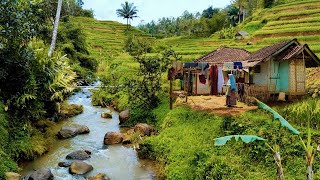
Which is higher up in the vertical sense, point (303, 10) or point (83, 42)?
point (303, 10)

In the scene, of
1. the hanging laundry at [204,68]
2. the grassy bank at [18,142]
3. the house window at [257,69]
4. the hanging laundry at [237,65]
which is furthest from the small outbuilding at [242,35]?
the grassy bank at [18,142]

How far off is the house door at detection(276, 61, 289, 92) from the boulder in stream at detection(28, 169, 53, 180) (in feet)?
36.4

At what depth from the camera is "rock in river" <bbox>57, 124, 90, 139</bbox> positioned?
16434 millimetres

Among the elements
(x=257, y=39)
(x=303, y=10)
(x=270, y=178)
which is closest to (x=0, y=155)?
(x=270, y=178)

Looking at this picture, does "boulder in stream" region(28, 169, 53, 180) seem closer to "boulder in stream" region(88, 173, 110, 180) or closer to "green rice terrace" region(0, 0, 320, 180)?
"green rice terrace" region(0, 0, 320, 180)

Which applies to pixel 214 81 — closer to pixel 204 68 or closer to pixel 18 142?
pixel 204 68

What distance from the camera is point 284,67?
1638 cm

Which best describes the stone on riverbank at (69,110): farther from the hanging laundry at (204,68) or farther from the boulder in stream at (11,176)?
the boulder in stream at (11,176)

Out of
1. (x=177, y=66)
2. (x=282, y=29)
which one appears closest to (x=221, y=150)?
(x=177, y=66)

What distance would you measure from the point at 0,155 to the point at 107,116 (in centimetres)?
1029

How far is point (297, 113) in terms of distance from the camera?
1120 centimetres

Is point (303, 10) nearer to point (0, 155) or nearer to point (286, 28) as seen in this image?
point (286, 28)

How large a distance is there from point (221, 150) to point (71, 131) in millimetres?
8510

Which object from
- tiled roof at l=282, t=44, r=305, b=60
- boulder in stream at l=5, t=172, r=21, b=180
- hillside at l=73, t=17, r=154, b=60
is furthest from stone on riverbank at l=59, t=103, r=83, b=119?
hillside at l=73, t=17, r=154, b=60
